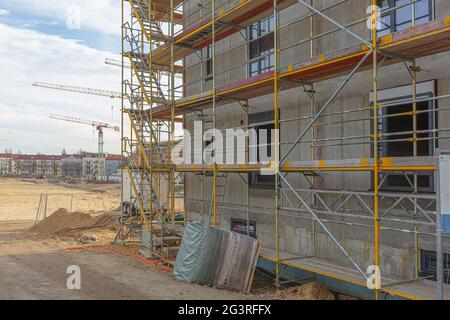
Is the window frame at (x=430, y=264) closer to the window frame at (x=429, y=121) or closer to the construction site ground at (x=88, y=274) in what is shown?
the window frame at (x=429, y=121)

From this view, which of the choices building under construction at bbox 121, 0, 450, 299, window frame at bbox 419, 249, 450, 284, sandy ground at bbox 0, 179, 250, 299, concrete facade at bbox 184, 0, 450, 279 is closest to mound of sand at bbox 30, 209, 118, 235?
→ sandy ground at bbox 0, 179, 250, 299

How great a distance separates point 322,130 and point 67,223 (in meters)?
15.0

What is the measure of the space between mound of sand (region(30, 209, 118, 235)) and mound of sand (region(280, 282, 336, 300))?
13478 millimetres

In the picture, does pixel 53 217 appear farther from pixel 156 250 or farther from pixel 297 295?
pixel 297 295

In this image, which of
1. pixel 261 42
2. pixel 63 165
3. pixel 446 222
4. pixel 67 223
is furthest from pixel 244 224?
pixel 63 165

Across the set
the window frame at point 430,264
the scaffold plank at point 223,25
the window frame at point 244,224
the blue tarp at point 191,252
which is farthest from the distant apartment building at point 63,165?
the window frame at point 430,264

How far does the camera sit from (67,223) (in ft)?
66.1

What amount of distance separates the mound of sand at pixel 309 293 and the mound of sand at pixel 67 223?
13478 millimetres

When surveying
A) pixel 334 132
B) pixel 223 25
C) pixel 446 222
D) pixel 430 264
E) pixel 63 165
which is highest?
pixel 223 25

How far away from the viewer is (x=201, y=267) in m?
9.96

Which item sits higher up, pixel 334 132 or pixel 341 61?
pixel 341 61

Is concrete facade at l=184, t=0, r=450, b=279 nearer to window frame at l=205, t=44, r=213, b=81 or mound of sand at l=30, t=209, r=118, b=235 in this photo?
window frame at l=205, t=44, r=213, b=81

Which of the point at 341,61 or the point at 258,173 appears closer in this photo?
the point at 341,61

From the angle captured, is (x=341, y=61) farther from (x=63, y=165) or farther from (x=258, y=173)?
(x=63, y=165)
